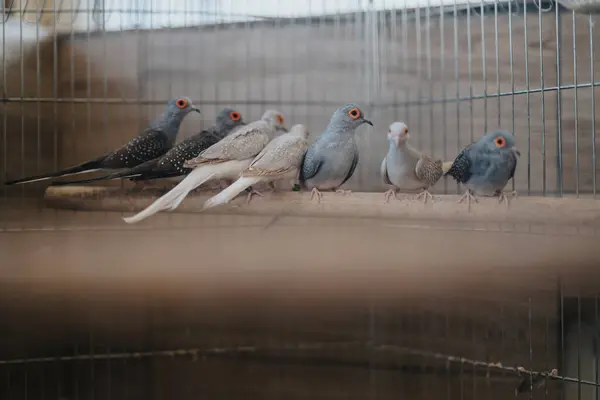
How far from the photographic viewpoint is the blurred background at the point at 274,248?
56.2 inches

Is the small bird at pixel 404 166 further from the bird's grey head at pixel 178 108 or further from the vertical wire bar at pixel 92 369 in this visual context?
the vertical wire bar at pixel 92 369

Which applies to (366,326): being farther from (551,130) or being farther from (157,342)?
(551,130)

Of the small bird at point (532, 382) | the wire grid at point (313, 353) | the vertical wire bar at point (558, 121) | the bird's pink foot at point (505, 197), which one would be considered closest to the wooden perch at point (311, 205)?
the bird's pink foot at point (505, 197)

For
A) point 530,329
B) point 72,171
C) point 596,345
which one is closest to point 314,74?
point 72,171

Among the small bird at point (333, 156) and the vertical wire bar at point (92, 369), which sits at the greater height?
the small bird at point (333, 156)

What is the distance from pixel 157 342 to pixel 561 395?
873 millimetres

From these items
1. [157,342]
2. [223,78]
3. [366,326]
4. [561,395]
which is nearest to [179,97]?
[223,78]

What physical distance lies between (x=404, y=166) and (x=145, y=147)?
527 millimetres

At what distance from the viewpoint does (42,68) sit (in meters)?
1.43

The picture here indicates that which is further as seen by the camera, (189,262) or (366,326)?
(366,326)

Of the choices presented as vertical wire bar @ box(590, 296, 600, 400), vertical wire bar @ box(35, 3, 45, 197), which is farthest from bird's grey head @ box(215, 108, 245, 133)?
vertical wire bar @ box(590, 296, 600, 400)

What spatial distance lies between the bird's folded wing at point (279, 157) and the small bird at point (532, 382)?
68 cm

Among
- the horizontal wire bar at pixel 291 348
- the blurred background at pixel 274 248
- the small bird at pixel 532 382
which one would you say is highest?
the blurred background at pixel 274 248

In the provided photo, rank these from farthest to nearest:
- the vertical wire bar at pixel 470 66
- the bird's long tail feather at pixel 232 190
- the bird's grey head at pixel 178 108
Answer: the vertical wire bar at pixel 470 66 → the bird's grey head at pixel 178 108 → the bird's long tail feather at pixel 232 190
